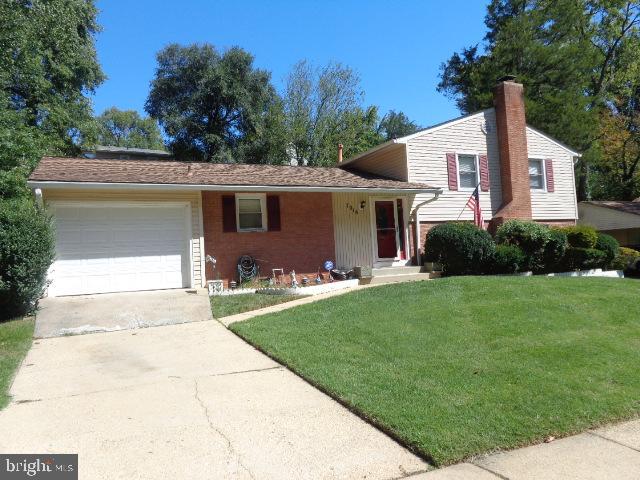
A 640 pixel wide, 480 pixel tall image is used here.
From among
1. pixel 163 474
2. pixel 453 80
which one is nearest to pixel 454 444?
pixel 163 474

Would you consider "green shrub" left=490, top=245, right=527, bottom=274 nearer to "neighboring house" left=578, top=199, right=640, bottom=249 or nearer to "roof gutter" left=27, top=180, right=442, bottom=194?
"roof gutter" left=27, top=180, right=442, bottom=194

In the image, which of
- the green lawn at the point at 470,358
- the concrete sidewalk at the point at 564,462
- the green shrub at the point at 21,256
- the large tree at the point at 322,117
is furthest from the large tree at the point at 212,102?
→ the concrete sidewalk at the point at 564,462

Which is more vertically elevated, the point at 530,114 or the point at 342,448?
the point at 530,114

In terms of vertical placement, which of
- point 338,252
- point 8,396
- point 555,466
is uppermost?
point 338,252

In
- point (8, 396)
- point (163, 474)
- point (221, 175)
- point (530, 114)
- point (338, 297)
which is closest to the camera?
point (163, 474)

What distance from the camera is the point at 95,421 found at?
4469 millimetres

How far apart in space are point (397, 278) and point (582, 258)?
6.32 metres

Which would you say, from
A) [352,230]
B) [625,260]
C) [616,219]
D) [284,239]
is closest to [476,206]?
[352,230]

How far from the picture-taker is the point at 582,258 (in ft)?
51.8

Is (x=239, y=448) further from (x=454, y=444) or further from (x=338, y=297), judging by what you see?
(x=338, y=297)

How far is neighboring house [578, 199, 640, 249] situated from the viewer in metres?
23.3

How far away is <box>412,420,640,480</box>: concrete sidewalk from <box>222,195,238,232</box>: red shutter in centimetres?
1024

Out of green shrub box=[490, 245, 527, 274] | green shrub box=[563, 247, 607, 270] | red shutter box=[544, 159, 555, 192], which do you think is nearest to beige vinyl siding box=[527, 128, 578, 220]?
red shutter box=[544, 159, 555, 192]

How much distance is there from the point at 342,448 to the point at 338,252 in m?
10.9
